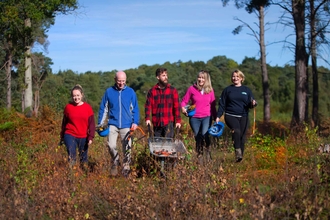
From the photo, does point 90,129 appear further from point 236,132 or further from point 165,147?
point 236,132

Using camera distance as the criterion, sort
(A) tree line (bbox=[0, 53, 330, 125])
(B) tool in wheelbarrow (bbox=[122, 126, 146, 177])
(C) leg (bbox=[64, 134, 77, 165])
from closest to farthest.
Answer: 1. (B) tool in wheelbarrow (bbox=[122, 126, 146, 177])
2. (C) leg (bbox=[64, 134, 77, 165])
3. (A) tree line (bbox=[0, 53, 330, 125])

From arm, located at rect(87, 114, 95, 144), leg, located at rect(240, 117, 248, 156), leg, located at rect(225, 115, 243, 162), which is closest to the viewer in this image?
arm, located at rect(87, 114, 95, 144)

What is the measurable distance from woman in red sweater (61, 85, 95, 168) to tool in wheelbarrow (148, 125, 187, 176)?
3.78 feet

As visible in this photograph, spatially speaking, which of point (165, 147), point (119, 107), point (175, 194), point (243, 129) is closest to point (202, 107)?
point (243, 129)

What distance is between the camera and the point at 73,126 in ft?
25.5

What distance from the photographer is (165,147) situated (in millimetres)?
7141

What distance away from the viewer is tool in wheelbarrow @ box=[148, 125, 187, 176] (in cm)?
685

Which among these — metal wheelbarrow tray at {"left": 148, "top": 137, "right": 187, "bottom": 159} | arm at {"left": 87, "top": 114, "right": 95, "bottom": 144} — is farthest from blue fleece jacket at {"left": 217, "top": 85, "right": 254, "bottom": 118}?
arm at {"left": 87, "top": 114, "right": 95, "bottom": 144}

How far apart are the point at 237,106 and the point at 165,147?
1.97 m

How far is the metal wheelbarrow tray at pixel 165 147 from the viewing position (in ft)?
22.5

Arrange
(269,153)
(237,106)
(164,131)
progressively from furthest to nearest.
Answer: (269,153)
(237,106)
(164,131)

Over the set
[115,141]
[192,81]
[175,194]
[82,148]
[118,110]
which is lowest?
[175,194]

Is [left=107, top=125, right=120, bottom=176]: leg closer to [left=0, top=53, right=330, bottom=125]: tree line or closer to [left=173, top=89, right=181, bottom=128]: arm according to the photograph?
[left=173, top=89, right=181, bottom=128]: arm

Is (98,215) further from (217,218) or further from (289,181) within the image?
(289,181)
